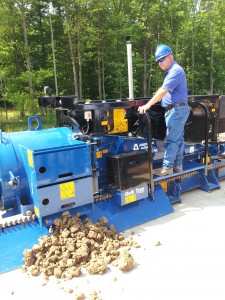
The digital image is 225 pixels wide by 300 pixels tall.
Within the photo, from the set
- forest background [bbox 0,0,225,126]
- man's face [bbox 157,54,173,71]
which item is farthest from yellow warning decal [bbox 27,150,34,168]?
forest background [bbox 0,0,225,126]

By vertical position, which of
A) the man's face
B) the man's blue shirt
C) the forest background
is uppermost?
the forest background

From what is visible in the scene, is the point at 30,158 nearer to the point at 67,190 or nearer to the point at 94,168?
the point at 67,190

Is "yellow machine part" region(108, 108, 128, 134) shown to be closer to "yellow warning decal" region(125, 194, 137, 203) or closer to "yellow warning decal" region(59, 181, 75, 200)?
"yellow warning decal" region(125, 194, 137, 203)

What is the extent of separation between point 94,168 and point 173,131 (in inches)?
52.9

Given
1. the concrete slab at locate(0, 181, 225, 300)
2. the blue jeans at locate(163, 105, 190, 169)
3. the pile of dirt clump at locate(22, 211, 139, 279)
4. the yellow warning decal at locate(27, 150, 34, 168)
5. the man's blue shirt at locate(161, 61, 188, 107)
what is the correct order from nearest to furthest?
the concrete slab at locate(0, 181, 225, 300) < the pile of dirt clump at locate(22, 211, 139, 279) < the yellow warning decal at locate(27, 150, 34, 168) < the man's blue shirt at locate(161, 61, 188, 107) < the blue jeans at locate(163, 105, 190, 169)

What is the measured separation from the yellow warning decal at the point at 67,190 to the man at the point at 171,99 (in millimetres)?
1363

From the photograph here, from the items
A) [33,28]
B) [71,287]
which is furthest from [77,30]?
Answer: [71,287]

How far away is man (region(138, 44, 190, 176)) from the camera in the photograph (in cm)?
406

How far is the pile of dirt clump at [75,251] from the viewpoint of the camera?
3.03m

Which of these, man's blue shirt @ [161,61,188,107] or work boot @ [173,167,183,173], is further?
work boot @ [173,167,183,173]

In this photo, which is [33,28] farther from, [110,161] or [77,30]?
[110,161]

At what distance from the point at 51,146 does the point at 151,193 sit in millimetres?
1620

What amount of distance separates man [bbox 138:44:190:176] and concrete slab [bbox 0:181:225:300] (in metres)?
0.98

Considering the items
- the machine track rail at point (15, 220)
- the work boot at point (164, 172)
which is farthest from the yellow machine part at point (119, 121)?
the machine track rail at point (15, 220)
